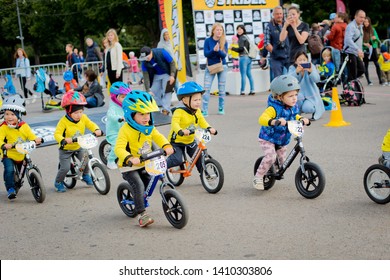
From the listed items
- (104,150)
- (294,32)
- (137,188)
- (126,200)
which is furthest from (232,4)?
(137,188)

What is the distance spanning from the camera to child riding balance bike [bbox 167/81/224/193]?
7.84 metres

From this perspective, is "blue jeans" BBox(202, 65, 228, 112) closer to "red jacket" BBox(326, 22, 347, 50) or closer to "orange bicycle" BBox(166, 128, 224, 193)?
"red jacket" BBox(326, 22, 347, 50)

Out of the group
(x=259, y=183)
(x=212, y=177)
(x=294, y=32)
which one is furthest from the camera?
(x=294, y=32)

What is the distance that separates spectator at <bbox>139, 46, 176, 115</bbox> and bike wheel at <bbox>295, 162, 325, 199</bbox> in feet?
24.3

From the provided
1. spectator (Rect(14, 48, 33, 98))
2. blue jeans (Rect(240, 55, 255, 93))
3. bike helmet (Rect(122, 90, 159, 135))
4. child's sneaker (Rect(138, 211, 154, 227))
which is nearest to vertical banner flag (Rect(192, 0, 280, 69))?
blue jeans (Rect(240, 55, 255, 93))

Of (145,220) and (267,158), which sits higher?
(267,158)

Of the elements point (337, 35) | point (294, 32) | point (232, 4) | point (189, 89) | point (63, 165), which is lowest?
point (63, 165)

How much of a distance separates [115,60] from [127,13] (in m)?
46.2

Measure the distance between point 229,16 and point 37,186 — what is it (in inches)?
534

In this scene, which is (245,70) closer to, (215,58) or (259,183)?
(215,58)

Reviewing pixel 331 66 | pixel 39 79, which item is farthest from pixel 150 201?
pixel 39 79

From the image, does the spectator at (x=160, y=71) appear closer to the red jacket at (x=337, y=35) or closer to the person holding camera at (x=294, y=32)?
the person holding camera at (x=294, y=32)

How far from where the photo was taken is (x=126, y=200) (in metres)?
6.98

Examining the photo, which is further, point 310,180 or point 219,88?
point 219,88
